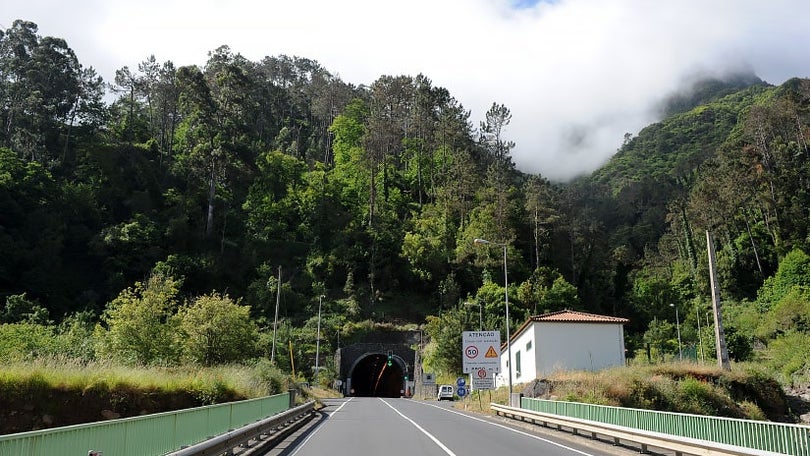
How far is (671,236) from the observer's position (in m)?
90.7

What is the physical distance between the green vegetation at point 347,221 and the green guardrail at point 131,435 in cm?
4209

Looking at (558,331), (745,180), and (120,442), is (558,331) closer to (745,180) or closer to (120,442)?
(120,442)

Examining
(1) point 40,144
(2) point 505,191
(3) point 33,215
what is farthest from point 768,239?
(1) point 40,144

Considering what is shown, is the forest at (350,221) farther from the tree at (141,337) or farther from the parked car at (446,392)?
the tree at (141,337)

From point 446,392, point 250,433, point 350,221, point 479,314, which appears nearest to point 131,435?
point 250,433

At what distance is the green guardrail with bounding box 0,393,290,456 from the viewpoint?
576 cm

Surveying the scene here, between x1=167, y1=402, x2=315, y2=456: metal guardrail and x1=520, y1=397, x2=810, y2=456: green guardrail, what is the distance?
928 centimetres

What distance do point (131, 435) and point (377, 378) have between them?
3229 inches

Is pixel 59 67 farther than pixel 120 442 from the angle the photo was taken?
Yes

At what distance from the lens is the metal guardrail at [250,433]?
961 cm

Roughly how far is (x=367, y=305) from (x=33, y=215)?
38.0 metres

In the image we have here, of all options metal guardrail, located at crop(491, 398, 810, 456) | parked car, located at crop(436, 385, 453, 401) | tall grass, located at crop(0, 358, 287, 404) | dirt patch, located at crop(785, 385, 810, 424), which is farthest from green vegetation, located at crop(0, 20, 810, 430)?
tall grass, located at crop(0, 358, 287, 404)

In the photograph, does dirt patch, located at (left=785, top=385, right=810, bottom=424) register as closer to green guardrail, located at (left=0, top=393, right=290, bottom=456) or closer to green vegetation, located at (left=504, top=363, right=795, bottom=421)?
green vegetation, located at (left=504, top=363, right=795, bottom=421)

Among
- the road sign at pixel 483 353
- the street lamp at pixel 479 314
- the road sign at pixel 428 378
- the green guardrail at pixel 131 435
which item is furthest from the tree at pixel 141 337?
the street lamp at pixel 479 314
